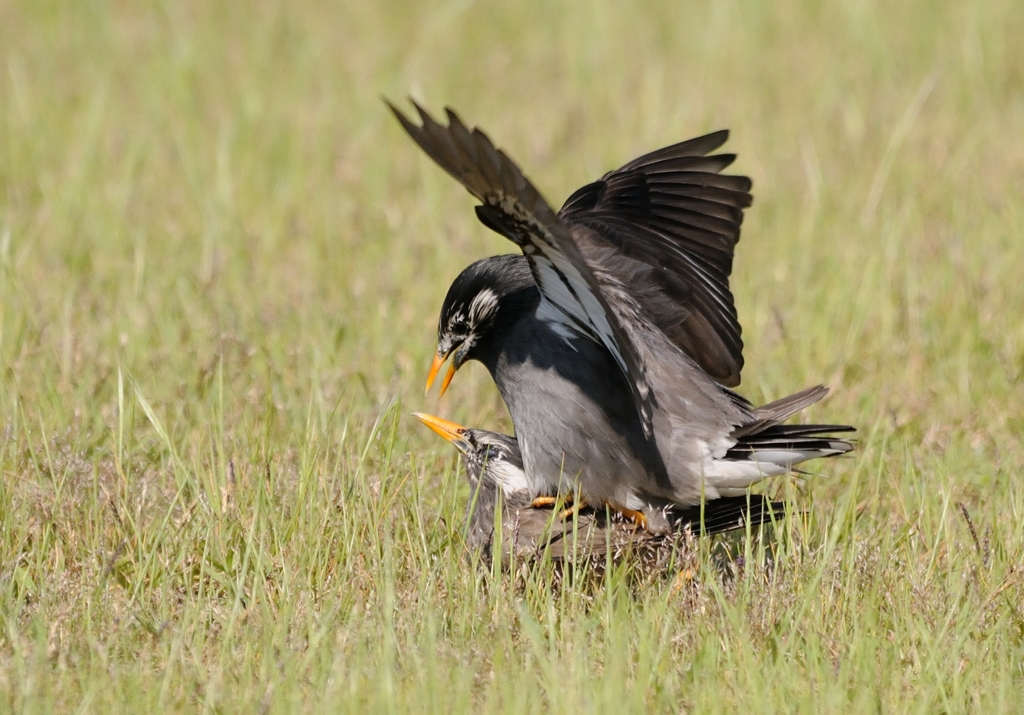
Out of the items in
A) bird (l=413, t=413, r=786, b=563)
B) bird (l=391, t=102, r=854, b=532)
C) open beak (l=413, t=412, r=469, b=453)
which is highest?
bird (l=391, t=102, r=854, b=532)

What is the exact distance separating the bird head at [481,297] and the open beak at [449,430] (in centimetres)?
20

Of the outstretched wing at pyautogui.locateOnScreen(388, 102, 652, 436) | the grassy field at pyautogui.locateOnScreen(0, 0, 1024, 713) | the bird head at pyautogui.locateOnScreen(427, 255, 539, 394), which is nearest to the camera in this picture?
the outstretched wing at pyautogui.locateOnScreen(388, 102, 652, 436)

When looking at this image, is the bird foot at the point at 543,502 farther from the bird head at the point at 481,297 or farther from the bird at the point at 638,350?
the bird head at the point at 481,297

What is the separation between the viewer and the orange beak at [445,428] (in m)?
4.98

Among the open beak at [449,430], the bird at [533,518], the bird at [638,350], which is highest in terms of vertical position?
the bird at [638,350]

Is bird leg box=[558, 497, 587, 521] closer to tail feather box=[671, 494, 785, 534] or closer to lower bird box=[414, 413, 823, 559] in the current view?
lower bird box=[414, 413, 823, 559]

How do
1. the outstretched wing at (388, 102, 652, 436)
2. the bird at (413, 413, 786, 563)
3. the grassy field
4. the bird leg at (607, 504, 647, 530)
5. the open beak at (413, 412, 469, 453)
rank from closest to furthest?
the outstretched wing at (388, 102, 652, 436)
the grassy field
the bird at (413, 413, 786, 563)
the bird leg at (607, 504, 647, 530)
the open beak at (413, 412, 469, 453)

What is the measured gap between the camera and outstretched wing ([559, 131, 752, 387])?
16.5ft

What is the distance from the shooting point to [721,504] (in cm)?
469

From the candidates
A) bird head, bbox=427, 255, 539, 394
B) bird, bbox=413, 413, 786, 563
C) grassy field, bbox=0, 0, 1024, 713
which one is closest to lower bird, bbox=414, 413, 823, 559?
bird, bbox=413, 413, 786, 563

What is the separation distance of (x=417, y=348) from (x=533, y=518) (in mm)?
1699

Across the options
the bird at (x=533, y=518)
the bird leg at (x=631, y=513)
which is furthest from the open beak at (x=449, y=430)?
the bird leg at (x=631, y=513)

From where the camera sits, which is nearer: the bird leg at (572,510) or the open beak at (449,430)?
the bird leg at (572,510)

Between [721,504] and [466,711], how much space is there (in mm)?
1669
